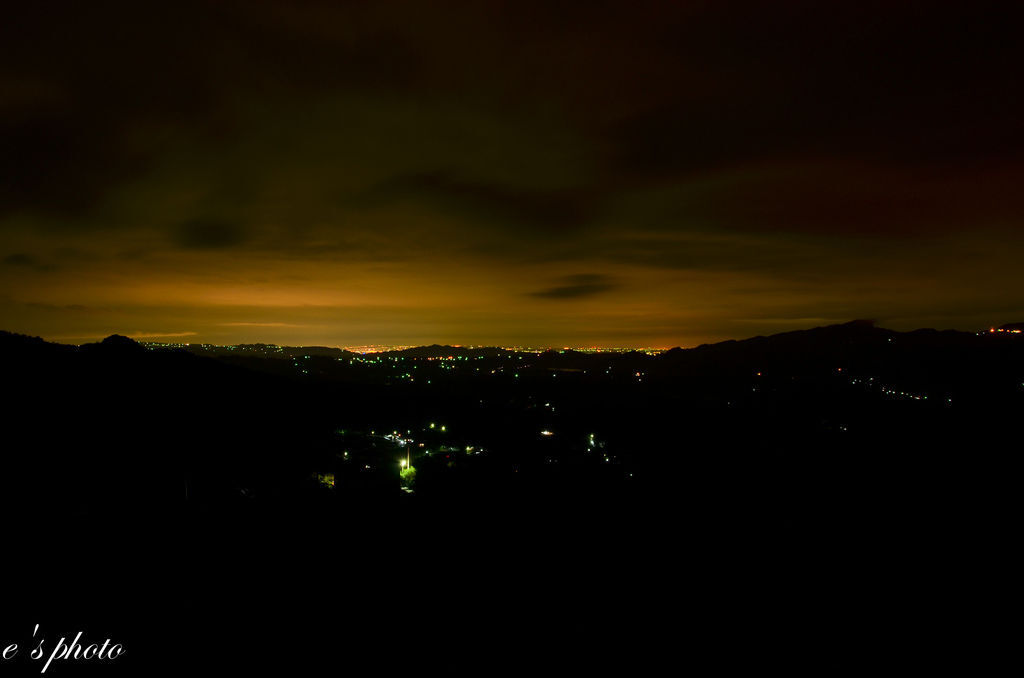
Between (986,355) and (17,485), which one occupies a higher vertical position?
(986,355)

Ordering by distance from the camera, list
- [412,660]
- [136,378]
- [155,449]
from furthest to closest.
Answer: [136,378]
[155,449]
[412,660]

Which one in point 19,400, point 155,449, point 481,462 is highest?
point 19,400

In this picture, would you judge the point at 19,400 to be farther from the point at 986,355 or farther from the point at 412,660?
the point at 986,355

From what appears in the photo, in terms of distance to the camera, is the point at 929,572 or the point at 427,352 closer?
the point at 929,572

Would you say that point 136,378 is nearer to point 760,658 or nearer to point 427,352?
point 760,658

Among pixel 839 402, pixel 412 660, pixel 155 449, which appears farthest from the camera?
pixel 839 402

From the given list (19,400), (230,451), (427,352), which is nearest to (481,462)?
(230,451)
